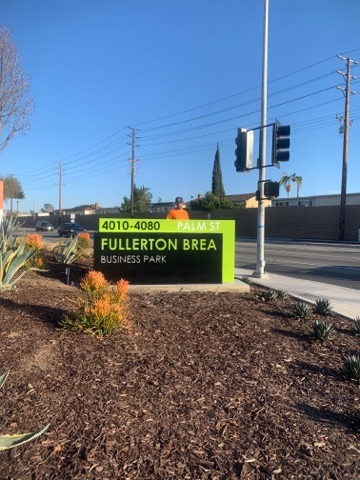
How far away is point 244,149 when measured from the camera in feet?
35.7

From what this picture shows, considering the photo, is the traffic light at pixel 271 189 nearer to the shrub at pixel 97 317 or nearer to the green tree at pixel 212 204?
the shrub at pixel 97 317

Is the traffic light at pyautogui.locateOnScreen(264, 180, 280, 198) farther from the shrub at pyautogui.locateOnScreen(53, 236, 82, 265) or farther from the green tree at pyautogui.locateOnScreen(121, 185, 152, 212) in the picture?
the green tree at pyautogui.locateOnScreen(121, 185, 152, 212)

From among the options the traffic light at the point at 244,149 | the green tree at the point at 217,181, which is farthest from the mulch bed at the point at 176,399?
the green tree at the point at 217,181

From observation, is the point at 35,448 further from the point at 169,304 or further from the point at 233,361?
the point at 169,304

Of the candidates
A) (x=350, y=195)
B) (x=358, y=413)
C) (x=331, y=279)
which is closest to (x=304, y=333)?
(x=358, y=413)

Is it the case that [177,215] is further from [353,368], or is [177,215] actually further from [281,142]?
[353,368]

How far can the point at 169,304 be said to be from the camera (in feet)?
22.1

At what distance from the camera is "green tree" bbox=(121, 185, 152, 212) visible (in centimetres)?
6638

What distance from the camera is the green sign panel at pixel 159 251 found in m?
8.06

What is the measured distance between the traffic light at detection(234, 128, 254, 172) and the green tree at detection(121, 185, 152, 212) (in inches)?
2151

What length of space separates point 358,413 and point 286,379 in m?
0.75

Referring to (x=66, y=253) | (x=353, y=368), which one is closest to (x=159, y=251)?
(x=66, y=253)

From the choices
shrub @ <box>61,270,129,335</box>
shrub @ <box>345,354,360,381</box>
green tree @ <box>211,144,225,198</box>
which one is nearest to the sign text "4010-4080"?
shrub @ <box>61,270,129,335</box>

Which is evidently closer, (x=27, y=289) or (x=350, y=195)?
(x=27, y=289)
